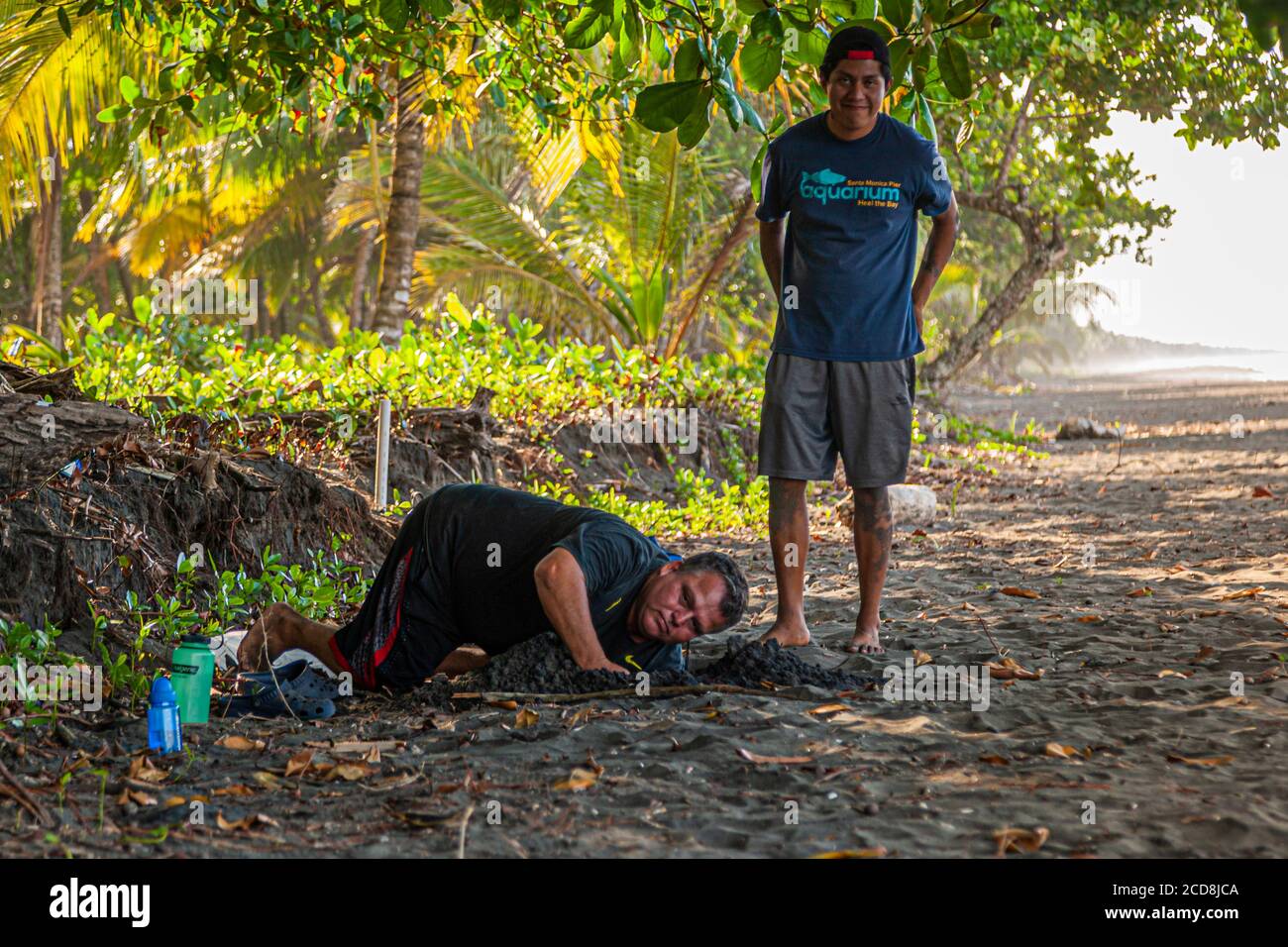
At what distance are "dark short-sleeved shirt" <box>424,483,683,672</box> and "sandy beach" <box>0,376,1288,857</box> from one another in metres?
0.29

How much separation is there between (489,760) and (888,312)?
2238 mm

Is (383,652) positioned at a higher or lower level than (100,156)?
lower

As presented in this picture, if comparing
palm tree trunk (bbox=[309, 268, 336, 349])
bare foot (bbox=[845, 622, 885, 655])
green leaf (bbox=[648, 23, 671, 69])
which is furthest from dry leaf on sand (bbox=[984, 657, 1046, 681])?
palm tree trunk (bbox=[309, 268, 336, 349])

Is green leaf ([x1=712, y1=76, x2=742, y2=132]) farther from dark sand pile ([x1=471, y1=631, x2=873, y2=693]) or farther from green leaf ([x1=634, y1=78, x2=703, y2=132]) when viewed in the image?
dark sand pile ([x1=471, y1=631, x2=873, y2=693])

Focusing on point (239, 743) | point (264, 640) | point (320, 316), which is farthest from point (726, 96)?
point (320, 316)

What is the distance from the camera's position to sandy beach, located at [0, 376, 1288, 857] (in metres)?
2.64

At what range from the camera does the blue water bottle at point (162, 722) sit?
131 inches

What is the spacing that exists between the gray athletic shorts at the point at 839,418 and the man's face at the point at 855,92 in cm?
85

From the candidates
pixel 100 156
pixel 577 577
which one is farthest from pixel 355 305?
pixel 577 577

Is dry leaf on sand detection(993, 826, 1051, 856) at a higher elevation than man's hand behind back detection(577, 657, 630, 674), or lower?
lower

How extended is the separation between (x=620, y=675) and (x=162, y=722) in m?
1.31

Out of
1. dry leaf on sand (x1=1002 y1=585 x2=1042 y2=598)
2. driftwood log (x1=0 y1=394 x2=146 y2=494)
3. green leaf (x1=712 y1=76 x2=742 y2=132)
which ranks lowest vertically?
dry leaf on sand (x1=1002 y1=585 x2=1042 y2=598)
